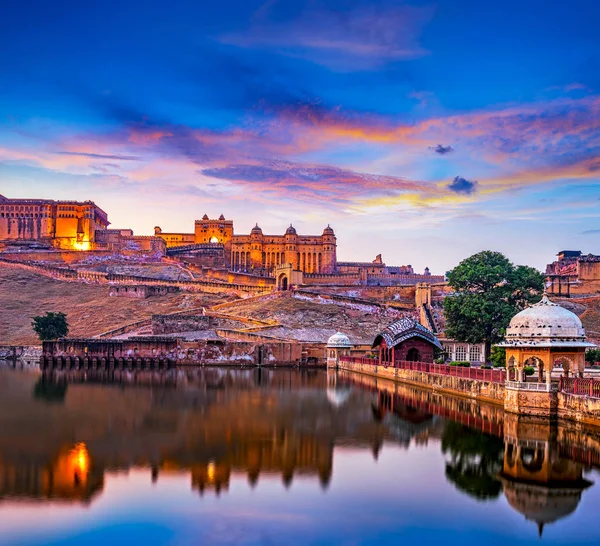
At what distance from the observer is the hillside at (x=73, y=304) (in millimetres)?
58656

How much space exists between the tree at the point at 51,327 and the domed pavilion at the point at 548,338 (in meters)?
40.2

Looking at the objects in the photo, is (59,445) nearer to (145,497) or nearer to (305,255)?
(145,497)

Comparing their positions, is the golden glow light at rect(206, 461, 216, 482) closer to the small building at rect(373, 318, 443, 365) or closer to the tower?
the small building at rect(373, 318, 443, 365)

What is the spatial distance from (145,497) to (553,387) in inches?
538

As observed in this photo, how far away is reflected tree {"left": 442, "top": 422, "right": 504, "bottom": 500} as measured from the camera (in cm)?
1352

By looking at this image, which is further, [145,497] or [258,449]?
[258,449]

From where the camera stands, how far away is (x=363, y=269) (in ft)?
297

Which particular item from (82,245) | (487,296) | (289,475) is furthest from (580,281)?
(82,245)

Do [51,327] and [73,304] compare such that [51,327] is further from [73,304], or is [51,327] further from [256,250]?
[256,250]

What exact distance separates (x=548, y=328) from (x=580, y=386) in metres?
1.98


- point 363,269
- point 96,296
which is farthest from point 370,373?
point 363,269

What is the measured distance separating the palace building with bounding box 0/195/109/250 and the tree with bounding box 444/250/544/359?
6555 centimetres

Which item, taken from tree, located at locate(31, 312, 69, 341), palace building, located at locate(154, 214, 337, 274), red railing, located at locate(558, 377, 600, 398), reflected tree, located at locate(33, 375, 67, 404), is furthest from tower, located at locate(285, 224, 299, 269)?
red railing, located at locate(558, 377, 600, 398)

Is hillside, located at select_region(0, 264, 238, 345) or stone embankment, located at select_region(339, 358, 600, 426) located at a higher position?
hillside, located at select_region(0, 264, 238, 345)
